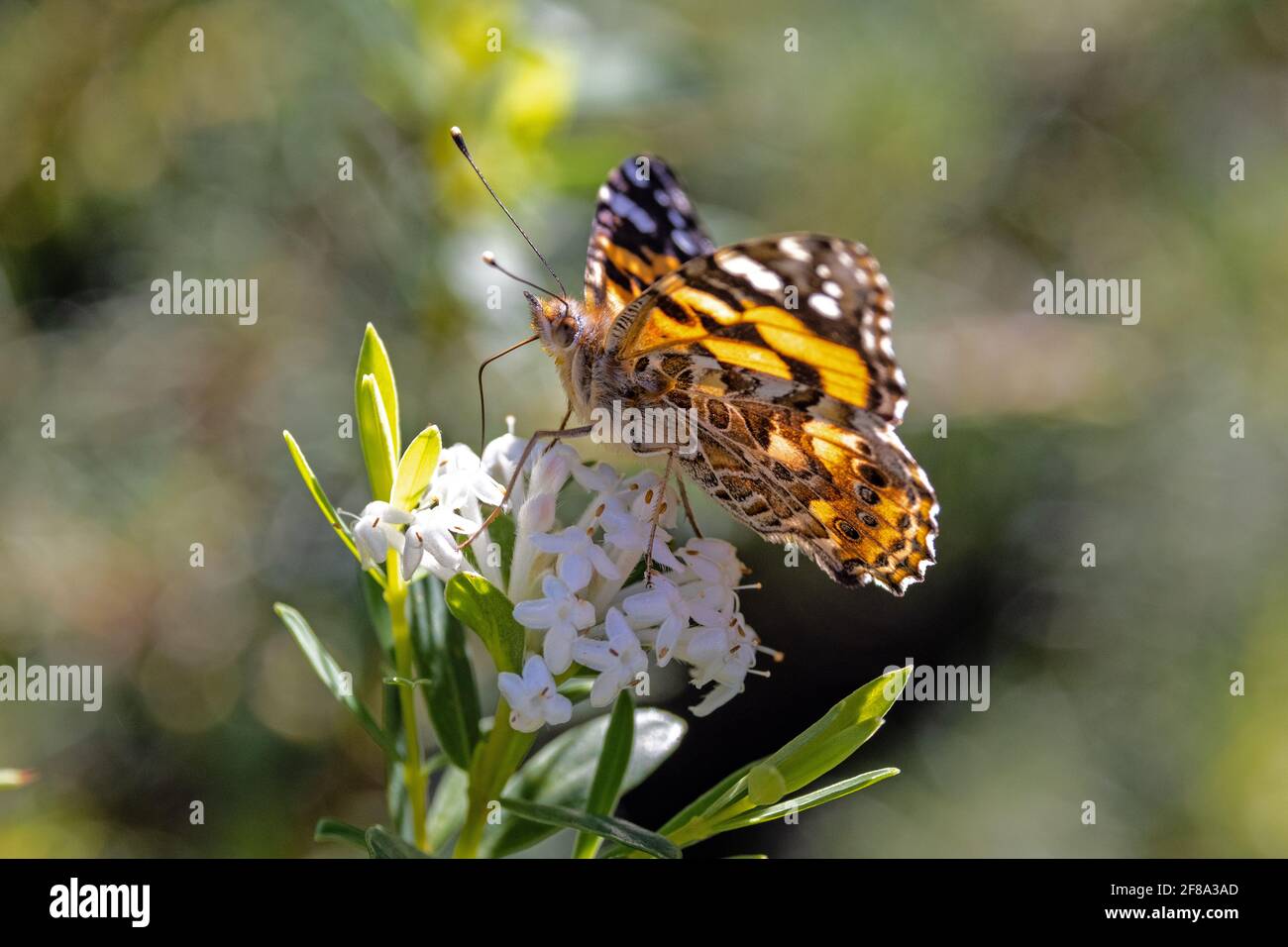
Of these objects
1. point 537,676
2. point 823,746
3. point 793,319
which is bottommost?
point 823,746

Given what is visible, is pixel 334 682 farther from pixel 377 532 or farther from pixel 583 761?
pixel 583 761

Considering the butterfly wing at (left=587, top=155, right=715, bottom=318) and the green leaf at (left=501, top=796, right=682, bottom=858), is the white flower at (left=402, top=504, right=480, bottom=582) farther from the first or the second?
the butterfly wing at (left=587, top=155, right=715, bottom=318)

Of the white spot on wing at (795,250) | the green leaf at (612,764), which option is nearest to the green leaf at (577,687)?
the green leaf at (612,764)

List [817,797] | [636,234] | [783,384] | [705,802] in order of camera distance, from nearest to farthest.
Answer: [817,797] < [705,802] < [783,384] < [636,234]

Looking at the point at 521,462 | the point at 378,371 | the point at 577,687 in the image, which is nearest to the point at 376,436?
the point at 378,371

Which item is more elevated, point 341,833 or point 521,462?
point 521,462

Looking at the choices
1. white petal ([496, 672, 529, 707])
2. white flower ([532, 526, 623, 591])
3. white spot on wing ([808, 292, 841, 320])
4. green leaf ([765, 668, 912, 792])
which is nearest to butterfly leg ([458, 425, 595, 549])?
white flower ([532, 526, 623, 591])

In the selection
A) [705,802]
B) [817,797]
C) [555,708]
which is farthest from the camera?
[705,802]
